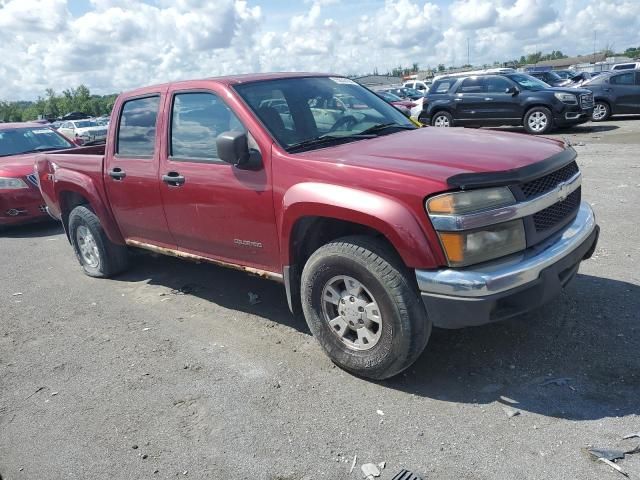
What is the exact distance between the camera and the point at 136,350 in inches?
169

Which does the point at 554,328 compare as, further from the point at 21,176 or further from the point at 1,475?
the point at 21,176

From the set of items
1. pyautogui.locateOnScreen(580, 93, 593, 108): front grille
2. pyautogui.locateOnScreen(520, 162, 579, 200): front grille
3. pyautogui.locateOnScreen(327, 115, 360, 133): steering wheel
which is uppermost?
pyautogui.locateOnScreen(327, 115, 360, 133): steering wheel

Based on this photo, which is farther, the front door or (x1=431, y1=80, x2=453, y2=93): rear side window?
(x1=431, y1=80, x2=453, y2=93): rear side window

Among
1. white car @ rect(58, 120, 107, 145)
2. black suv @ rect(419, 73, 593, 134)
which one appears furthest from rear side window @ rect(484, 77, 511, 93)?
white car @ rect(58, 120, 107, 145)

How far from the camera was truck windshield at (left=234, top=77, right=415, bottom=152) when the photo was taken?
3945 millimetres

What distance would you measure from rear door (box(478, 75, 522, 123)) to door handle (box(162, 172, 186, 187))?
1292 centimetres

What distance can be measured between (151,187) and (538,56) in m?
132

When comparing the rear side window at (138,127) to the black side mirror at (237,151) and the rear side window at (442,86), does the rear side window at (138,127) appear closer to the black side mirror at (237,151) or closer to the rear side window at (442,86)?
the black side mirror at (237,151)

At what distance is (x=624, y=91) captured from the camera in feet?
56.2

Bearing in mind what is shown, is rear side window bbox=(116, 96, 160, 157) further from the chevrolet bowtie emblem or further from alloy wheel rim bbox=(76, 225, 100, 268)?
the chevrolet bowtie emblem

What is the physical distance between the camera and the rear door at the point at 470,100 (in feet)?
51.8

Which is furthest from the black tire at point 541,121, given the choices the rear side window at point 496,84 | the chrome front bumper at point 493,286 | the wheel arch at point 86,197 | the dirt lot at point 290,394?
the chrome front bumper at point 493,286

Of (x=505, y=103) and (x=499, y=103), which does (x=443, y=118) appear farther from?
(x=505, y=103)

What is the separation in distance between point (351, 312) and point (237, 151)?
4.20 ft
